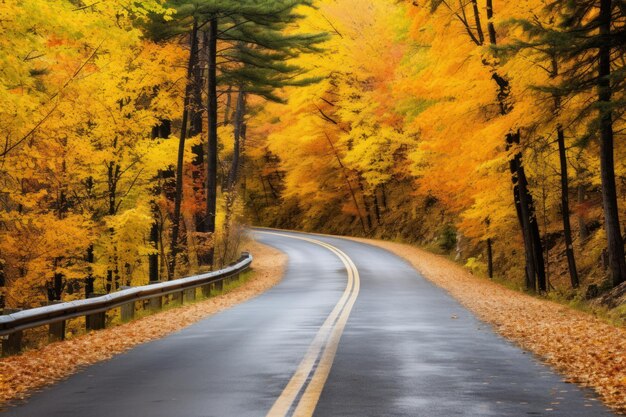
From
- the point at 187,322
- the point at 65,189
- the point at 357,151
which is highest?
the point at 357,151

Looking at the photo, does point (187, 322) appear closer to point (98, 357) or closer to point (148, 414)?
point (98, 357)

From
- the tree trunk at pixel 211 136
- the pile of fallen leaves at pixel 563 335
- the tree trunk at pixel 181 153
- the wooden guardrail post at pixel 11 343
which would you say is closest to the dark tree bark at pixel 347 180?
the tree trunk at pixel 211 136

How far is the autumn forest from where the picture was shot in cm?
1812

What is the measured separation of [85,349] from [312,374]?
4.97 metres

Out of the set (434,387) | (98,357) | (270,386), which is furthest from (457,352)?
(98,357)

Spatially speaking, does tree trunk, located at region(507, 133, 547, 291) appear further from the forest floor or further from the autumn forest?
the forest floor

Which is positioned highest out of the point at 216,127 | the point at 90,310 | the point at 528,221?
the point at 216,127

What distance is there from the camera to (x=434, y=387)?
8680 mm

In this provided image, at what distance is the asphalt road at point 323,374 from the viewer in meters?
7.62

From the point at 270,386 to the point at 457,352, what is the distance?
402 centimetres

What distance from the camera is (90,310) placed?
1537 cm

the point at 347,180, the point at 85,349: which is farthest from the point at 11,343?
the point at 347,180

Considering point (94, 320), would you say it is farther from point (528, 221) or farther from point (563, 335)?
point (528, 221)

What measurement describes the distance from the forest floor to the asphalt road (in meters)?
0.36
